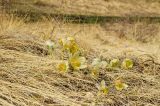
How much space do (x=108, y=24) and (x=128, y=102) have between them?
8414 millimetres

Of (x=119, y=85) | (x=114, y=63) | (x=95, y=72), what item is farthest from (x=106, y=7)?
(x=119, y=85)

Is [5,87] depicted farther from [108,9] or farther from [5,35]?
[108,9]

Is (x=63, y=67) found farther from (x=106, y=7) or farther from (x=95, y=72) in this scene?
(x=106, y=7)

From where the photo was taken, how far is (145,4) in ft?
51.5

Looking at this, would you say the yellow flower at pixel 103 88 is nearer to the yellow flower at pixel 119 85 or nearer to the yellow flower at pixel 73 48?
the yellow flower at pixel 119 85

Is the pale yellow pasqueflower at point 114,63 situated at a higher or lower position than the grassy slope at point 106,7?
higher

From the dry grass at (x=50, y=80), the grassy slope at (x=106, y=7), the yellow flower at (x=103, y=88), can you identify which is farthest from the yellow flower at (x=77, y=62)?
the grassy slope at (x=106, y=7)

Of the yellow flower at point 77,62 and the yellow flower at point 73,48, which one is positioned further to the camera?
the yellow flower at point 73,48

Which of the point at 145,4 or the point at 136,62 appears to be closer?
the point at 136,62

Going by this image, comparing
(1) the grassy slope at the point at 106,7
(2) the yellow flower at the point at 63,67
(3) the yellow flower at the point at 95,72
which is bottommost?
(1) the grassy slope at the point at 106,7

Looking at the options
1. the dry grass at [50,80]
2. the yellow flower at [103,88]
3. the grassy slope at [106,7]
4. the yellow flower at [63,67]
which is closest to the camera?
the dry grass at [50,80]

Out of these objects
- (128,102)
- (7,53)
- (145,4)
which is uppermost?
(7,53)

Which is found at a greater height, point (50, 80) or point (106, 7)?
point (50, 80)

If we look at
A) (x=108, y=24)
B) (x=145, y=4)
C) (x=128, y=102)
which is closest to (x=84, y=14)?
(x=108, y=24)
